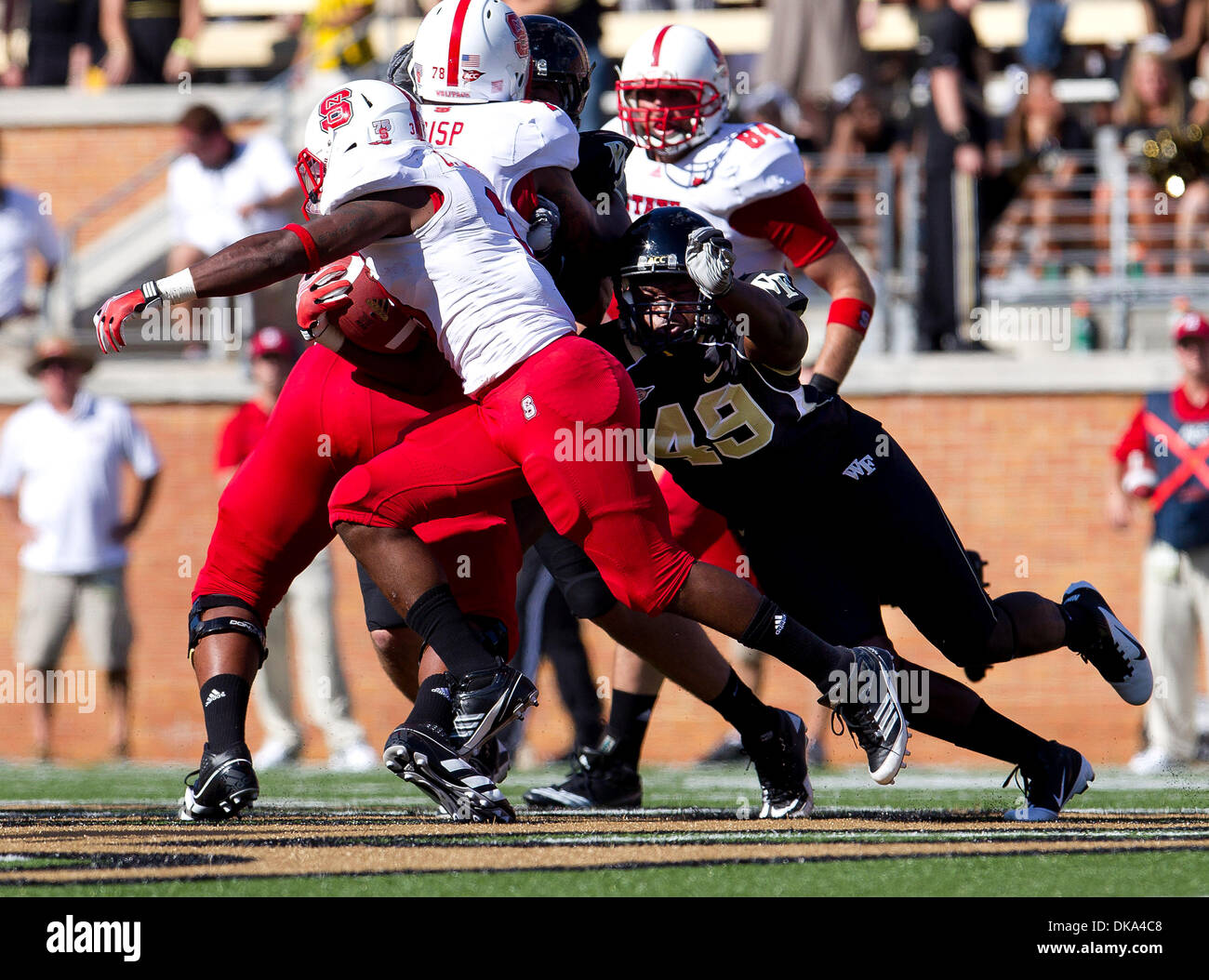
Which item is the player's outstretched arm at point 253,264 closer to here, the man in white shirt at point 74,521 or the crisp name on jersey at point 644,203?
the crisp name on jersey at point 644,203

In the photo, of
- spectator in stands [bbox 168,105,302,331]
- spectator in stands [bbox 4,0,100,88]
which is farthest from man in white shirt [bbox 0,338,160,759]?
spectator in stands [bbox 4,0,100,88]

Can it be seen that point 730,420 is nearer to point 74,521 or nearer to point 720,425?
point 720,425

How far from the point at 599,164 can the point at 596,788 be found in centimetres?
182

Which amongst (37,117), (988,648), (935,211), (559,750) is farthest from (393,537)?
(37,117)

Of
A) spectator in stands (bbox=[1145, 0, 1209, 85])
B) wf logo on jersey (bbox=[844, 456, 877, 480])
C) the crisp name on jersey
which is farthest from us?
spectator in stands (bbox=[1145, 0, 1209, 85])

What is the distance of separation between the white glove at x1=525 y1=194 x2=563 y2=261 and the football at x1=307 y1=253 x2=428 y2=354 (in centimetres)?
36

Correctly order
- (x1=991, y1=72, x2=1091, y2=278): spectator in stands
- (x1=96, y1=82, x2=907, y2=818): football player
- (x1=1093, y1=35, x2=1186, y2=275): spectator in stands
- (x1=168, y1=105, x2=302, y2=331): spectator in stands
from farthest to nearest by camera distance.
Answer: (x1=991, y1=72, x2=1091, y2=278): spectator in stands → (x1=1093, y1=35, x2=1186, y2=275): spectator in stands → (x1=168, y1=105, x2=302, y2=331): spectator in stands → (x1=96, y1=82, x2=907, y2=818): football player

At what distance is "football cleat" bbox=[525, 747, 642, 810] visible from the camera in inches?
217

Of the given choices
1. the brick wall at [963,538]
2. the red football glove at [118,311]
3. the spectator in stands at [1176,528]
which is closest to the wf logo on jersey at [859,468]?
the red football glove at [118,311]

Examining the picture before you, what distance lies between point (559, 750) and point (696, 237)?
5194 mm

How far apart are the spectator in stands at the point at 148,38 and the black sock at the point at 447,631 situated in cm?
896

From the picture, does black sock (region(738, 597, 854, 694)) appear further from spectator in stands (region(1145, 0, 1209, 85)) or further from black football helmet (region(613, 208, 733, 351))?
→ spectator in stands (region(1145, 0, 1209, 85))

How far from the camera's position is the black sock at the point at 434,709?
455 cm

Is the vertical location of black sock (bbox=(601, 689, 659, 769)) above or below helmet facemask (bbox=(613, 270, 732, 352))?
below
